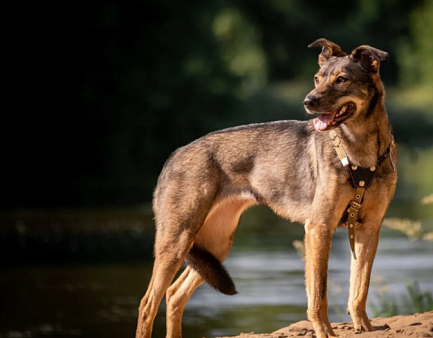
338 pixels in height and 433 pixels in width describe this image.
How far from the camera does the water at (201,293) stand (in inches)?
453

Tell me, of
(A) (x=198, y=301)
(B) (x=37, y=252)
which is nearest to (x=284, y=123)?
(A) (x=198, y=301)

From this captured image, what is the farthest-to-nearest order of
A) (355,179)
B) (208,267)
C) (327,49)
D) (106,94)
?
(106,94), (208,267), (327,49), (355,179)

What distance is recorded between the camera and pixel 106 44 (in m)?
33.0

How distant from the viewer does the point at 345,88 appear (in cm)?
732

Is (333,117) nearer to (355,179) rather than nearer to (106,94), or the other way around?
(355,179)

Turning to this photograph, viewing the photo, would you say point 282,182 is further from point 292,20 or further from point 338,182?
point 292,20

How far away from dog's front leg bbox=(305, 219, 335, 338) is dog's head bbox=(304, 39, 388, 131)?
0.79m

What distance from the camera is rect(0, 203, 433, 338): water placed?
1150 centimetres

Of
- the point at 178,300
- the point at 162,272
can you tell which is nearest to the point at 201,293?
the point at 178,300

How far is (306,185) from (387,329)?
4.00 ft

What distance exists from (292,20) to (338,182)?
94798 mm

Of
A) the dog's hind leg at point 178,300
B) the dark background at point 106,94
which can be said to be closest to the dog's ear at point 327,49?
the dog's hind leg at point 178,300

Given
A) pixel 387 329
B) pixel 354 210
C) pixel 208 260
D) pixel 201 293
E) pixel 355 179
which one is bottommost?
pixel 387 329

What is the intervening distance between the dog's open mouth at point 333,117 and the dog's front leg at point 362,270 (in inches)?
34.4
